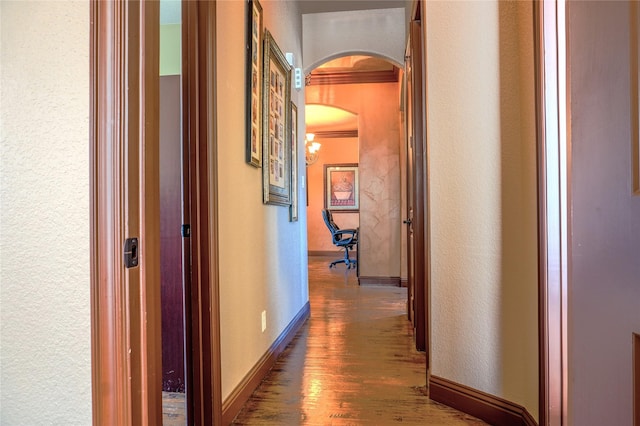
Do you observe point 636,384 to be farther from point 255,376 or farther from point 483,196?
point 255,376

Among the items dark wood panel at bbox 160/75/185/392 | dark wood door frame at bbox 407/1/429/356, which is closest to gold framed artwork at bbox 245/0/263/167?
dark wood panel at bbox 160/75/185/392

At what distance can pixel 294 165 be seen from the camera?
11.1ft

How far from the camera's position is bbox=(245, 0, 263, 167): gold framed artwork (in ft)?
7.08

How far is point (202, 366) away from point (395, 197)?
402 centimetres

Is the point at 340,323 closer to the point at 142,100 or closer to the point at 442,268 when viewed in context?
the point at 442,268

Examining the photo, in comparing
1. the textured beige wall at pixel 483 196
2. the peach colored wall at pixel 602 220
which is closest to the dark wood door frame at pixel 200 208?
the textured beige wall at pixel 483 196

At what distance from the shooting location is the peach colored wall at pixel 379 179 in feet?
17.2

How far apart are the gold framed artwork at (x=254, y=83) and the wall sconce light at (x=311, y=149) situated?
5699mm

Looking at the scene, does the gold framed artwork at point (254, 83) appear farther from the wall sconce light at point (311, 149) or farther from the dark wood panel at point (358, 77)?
the wall sconce light at point (311, 149)

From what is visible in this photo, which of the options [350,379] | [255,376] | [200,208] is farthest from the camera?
[350,379]

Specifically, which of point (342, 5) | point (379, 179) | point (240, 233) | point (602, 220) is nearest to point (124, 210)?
point (602, 220)

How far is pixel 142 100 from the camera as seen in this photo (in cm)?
77

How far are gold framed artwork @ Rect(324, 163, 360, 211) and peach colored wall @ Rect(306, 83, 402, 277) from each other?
11.8 feet

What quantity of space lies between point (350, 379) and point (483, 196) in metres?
1.29
